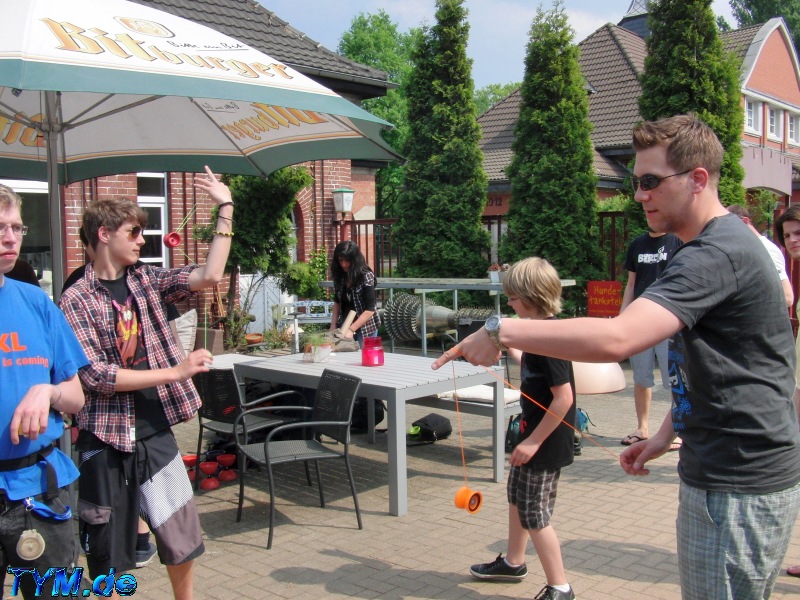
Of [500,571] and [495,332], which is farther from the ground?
[495,332]

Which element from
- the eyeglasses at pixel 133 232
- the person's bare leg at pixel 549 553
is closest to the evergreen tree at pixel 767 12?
the person's bare leg at pixel 549 553

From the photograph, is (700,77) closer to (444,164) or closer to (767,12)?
(444,164)

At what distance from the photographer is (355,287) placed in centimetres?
706

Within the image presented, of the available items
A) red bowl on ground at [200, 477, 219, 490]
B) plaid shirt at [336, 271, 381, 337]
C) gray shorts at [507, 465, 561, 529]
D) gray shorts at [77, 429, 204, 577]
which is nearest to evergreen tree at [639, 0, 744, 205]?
plaid shirt at [336, 271, 381, 337]

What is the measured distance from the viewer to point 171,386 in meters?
3.35

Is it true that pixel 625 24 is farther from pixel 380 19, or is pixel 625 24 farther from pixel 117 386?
pixel 117 386

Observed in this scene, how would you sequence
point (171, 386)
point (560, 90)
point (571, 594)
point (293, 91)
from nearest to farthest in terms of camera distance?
point (171, 386) < point (571, 594) < point (293, 91) < point (560, 90)

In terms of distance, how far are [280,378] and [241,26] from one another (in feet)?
32.2

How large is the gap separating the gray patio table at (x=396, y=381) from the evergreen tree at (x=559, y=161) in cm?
678

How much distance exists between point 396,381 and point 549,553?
1.86 m

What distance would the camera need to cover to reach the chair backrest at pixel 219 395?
5289mm

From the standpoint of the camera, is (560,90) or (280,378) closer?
(280,378)

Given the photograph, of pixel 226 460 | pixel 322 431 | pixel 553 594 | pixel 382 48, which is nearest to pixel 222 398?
pixel 322 431

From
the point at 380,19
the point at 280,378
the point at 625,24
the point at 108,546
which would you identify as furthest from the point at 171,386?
the point at 380,19
